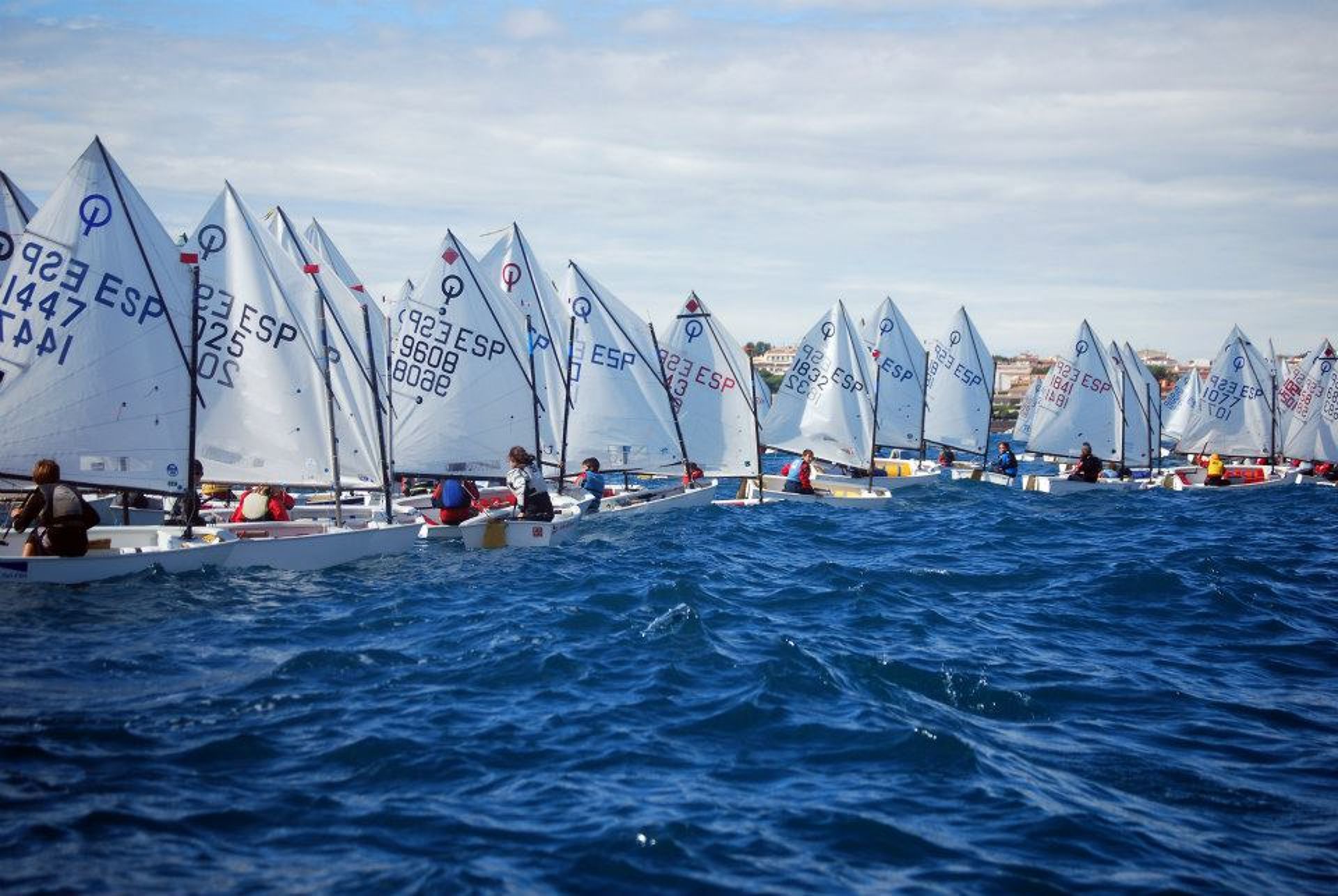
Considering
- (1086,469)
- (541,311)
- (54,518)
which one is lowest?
(1086,469)

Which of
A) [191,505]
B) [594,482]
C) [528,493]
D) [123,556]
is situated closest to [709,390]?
[594,482]

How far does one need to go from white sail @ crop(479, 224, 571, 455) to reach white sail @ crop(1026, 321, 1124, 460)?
2366 cm

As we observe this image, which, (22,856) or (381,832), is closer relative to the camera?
(22,856)

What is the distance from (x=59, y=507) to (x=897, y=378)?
3390 centimetres

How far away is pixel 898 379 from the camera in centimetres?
4484

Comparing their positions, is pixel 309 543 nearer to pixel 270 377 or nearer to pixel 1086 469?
pixel 270 377

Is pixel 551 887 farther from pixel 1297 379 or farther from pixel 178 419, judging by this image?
pixel 1297 379

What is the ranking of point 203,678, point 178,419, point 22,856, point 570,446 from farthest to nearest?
point 570,446
point 178,419
point 203,678
point 22,856

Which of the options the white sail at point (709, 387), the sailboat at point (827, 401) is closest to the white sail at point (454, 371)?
the white sail at point (709, 387)

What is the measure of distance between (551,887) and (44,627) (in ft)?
29.5

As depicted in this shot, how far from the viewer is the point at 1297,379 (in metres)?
49.7

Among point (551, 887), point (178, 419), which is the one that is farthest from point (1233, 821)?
point (178, 419)

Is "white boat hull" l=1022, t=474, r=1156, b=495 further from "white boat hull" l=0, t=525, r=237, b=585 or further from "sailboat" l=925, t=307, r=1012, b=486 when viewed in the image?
"white boat hull" l=0, t=525, r=237, b=585

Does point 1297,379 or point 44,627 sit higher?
point 1297,379
